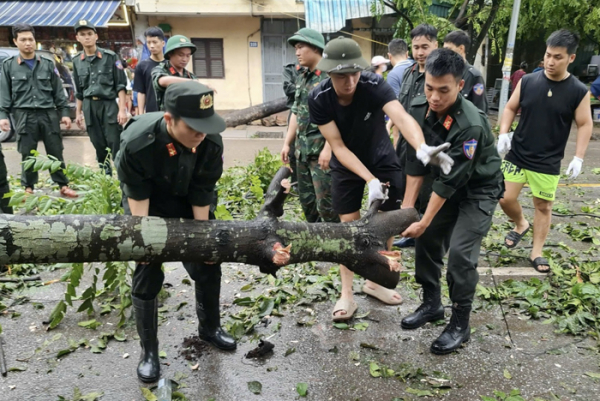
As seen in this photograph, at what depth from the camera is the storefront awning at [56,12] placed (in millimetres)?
13594

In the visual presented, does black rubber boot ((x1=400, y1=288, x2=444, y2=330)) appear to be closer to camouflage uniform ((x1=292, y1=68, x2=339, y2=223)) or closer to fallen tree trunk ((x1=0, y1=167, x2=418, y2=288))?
fallen tree trunk ((x1=0, y1=167, x2=418, y2=288))

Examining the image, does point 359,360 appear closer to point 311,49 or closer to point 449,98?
point 449,98

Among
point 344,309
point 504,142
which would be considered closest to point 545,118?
point 504,142

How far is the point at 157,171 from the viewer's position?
2.63m

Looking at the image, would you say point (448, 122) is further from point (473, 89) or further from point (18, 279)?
point (18, 279)

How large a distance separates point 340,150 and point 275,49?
1298 centimetres

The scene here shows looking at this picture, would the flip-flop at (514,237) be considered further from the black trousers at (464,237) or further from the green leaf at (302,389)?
the green leaf at (302,389)

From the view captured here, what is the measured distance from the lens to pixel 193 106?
2328mm

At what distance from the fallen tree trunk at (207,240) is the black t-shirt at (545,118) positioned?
6.44ft

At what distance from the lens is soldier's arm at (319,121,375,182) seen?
3.21 meters

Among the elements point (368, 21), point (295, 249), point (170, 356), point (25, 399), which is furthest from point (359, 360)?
point (368, 21)

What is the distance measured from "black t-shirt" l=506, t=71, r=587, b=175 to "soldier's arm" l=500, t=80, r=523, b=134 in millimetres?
49

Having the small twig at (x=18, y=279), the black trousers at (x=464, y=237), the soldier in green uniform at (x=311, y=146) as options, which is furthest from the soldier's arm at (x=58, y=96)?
the black trousers at (x=464, y=237)

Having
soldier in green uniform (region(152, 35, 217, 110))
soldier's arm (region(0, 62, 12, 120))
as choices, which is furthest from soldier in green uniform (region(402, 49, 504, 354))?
soldier's arm (region(0, 62, 12, 120))
